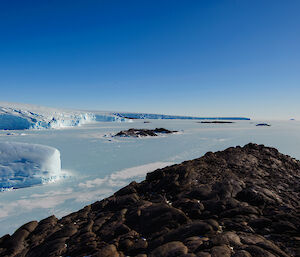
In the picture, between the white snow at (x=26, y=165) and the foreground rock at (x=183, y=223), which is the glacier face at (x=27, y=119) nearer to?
the white snow at (x=26, y=165)

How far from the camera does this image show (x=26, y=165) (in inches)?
266

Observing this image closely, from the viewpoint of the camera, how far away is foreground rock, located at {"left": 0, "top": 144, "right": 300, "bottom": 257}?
2299mm

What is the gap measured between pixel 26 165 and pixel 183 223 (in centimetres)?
599

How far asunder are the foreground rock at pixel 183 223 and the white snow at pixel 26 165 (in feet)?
11.5

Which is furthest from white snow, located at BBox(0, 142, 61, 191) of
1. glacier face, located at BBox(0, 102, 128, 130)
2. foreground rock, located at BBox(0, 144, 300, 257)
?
glacier face, located at BBox(0, 102, 128, 130)

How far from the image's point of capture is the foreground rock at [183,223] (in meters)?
2.30

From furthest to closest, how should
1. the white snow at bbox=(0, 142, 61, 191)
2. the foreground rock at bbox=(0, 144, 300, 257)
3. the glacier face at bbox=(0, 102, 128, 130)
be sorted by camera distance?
1. the glacier face at bbox=(0, 102, 128, 130)
2. the white snow at bbox=(0, 142, 61, 191)
3. the foreground rock at bbox=(0, 144, 300, 257)

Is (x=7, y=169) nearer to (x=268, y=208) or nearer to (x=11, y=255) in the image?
(x=11, y=255)

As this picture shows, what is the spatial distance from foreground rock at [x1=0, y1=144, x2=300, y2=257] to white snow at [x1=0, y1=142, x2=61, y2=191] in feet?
11.5

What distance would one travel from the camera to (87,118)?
44.2 metres

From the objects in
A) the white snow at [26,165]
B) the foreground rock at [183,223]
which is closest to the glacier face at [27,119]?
the white snow at [26,165]

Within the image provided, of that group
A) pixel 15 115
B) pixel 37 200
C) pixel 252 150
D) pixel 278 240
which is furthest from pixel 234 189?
pixel 15 115

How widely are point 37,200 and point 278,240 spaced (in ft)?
17.8

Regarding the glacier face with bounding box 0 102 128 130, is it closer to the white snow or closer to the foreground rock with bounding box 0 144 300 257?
the white snow
